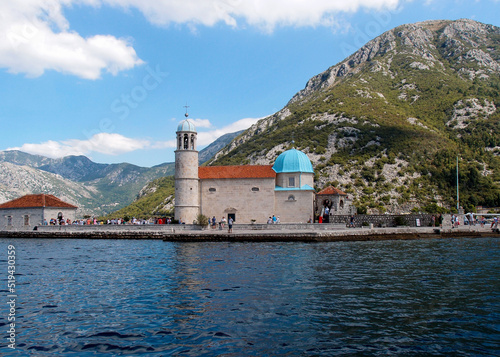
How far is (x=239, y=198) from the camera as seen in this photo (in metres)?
43.8

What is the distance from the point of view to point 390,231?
122 ft

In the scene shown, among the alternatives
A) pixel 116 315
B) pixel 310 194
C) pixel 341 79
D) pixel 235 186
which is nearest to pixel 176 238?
pixel 235 186

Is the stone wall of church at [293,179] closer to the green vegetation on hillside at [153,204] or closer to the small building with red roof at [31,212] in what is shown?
the small building with red roof at [31,212]

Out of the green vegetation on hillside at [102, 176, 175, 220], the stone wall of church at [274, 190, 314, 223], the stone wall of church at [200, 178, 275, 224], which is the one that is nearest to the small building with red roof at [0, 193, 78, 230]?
the green vegetation on hillside at [102, 176, 175, 220]

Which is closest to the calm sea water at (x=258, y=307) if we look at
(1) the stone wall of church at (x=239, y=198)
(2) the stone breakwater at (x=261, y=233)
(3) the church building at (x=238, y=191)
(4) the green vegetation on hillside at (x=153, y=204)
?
(2) the stone breakwater at (x=261, y=233)

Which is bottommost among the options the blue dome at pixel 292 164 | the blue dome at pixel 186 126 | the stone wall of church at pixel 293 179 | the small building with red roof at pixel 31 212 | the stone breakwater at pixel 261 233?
the stone breakwater at pixel 261 233

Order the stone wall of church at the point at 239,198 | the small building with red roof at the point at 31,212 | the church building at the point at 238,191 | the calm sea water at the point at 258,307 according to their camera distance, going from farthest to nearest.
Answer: the small building with red roof at the point at 31,212 < the stone wall of church at the point at 239,198 < the church building at the point at 238,191 < the calm sea water at the point at 258,307

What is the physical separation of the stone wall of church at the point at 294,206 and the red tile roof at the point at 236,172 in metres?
2.70

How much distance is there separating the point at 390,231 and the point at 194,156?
20831mm

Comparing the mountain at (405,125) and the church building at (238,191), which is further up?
the mountain at (405,125)

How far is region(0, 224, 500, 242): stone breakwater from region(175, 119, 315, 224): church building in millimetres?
3999

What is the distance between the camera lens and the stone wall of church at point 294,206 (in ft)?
142

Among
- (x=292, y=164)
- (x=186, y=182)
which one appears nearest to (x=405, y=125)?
(x=292, y=164)

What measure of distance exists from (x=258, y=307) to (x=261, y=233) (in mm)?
23033
